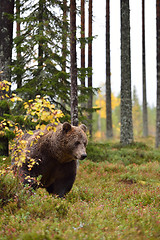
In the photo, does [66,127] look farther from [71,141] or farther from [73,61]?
[73,61]

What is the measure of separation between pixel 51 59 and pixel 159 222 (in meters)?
10.7

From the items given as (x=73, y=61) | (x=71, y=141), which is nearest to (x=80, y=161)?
(x=73, y=61)

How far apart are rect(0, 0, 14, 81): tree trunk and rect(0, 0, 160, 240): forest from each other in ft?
0.17

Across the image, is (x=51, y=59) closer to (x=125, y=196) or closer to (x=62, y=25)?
(x=62, y=25)

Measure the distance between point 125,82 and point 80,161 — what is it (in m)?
7.65

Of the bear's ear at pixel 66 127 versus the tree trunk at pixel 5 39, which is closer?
the bear's ear at pixel 66 127

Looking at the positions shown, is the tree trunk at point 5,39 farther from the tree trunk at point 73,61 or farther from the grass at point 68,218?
the grass at point 68,218

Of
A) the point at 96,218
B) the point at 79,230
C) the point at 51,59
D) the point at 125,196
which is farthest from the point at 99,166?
the point at 79,230

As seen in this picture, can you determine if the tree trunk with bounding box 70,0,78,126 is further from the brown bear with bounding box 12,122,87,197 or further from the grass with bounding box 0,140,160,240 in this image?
the brown bear with bounding box 12,122,87,197

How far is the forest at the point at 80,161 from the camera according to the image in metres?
4.28

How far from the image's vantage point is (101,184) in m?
9.33

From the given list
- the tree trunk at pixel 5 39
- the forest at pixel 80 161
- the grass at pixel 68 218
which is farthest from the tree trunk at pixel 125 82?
the grass at pixel 68 218

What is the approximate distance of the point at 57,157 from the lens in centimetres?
577

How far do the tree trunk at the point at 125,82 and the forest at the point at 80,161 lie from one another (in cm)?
7
